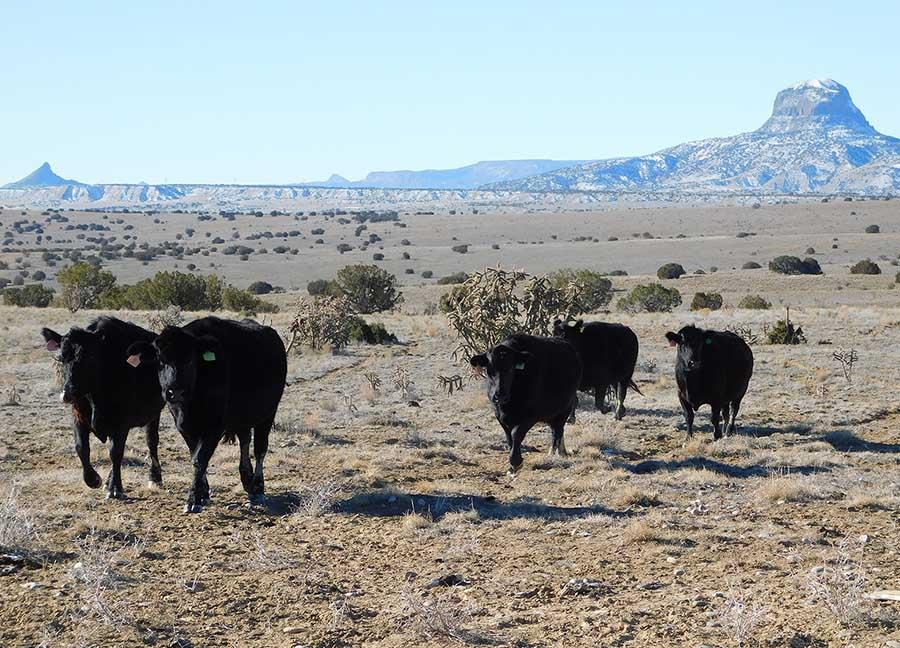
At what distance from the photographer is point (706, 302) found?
45438 mm

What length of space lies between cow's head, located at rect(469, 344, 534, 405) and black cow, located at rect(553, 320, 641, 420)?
4026mm

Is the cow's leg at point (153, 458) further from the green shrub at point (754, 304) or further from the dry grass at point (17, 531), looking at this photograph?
the green shrub at point (754, 304)

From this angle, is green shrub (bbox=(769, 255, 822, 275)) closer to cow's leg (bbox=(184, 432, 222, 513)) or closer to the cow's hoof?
cow's leg (bbox=(184, 432, 222, 513))

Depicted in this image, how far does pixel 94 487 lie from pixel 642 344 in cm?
2034

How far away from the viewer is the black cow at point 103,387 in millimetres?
11523

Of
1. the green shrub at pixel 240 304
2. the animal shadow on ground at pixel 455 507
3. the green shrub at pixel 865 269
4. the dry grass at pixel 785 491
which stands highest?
the dry grass at pixel 785 491

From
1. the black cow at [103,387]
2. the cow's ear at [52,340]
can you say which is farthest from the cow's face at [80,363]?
the cow's ear at [52,340]

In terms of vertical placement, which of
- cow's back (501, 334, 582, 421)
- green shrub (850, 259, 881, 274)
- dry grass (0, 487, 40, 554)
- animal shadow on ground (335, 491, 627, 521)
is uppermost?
cow's back (501, 334, 582, 421)

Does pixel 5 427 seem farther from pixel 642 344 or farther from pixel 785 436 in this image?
pixel 642 344

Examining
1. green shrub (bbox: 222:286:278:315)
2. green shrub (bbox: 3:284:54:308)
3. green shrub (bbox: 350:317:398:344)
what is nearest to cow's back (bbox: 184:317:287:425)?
green shrub (bbox: 350:317:398:344)

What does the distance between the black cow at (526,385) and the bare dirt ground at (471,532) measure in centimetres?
53

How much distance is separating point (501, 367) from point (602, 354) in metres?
4.90

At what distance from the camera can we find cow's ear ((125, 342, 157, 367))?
11148 millimetres

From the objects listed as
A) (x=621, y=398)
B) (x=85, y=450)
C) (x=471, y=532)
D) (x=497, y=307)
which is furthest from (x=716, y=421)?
(x=85, y=450)
